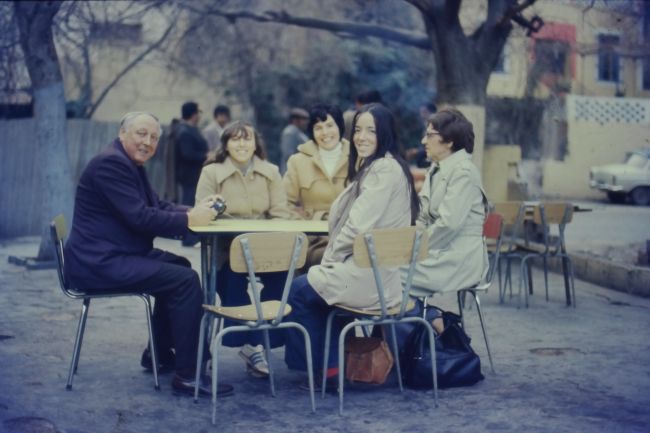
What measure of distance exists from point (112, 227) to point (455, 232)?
2.06m

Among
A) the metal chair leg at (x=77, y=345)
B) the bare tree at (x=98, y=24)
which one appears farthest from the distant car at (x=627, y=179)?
the metal chair leg at (x=77, y=345)

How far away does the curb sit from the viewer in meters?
9.77

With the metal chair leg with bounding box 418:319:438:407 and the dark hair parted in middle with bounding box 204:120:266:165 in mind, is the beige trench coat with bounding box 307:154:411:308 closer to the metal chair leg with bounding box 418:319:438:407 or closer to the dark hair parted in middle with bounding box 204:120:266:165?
the metal chair leg with bounding box 418:319:438:407

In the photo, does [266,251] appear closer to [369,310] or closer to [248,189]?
[369,310]

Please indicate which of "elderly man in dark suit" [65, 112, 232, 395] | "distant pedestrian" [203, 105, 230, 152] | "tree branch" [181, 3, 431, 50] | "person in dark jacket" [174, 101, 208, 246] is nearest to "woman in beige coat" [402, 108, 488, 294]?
"elderly man in dark suit" [65, 112, 232, 395]

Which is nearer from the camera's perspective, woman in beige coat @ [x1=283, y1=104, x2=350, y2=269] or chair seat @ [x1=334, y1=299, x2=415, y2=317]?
chair seat @ [x1=334, y1=299, x2=415, y2=317]

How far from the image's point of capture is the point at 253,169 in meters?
7.02

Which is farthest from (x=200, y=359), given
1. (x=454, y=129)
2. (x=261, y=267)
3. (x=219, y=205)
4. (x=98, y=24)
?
(x=98, y=24)

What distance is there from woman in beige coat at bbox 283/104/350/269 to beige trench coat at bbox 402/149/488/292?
49.5 inches

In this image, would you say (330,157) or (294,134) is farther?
(294,134)

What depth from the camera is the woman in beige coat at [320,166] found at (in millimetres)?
7590

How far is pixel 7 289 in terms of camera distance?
9844mm

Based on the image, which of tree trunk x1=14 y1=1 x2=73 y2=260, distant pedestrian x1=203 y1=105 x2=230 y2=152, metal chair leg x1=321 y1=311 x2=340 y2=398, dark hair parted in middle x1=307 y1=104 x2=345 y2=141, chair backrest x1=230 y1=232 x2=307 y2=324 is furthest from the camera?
distant pedestrian x1=203 y1=105 x2=230 y2=152

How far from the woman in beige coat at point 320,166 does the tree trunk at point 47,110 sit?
4.74 m
